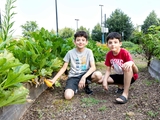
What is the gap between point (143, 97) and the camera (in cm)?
298

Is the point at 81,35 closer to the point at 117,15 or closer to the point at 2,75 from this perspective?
the point at 2,75

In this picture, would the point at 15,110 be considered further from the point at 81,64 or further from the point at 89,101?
the point at 81,64

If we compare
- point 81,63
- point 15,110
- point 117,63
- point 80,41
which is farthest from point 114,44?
point 15,110

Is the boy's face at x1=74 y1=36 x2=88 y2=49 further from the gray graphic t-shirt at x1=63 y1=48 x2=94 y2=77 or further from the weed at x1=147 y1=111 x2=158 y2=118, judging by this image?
the weed at x1=147 y1=111 x2=158 y2=118

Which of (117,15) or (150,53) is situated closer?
(150,53)

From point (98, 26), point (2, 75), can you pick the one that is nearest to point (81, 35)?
point (2, 75)

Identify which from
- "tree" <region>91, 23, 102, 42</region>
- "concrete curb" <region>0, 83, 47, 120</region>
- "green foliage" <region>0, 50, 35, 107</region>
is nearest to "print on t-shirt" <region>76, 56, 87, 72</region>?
"concrete curb" <region>0, 83, 47, 120</region>

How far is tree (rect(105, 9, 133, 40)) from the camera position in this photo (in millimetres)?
41381

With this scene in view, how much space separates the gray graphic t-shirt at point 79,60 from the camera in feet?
11.0

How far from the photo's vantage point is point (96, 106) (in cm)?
276

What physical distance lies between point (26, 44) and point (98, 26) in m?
46.4

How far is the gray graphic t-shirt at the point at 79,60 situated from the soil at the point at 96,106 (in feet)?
1.08

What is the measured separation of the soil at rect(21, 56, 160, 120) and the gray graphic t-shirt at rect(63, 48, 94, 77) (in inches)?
13.0

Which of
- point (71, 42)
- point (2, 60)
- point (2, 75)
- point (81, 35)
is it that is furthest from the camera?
point (71, 42)
